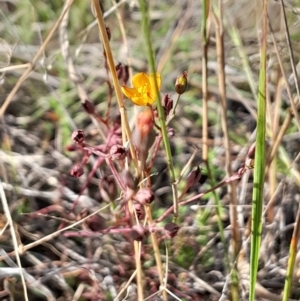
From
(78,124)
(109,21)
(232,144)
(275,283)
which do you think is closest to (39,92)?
(78,124)

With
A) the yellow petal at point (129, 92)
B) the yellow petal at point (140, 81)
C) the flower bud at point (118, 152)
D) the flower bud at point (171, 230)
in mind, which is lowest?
the flower bud at point (171, 230)

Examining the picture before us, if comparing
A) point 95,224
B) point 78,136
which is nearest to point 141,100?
point 78,136

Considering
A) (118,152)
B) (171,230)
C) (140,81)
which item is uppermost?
(140,81)

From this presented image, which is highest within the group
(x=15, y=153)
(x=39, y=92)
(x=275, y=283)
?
(x=39, y=92)

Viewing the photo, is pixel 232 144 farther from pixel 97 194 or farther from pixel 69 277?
pixel 69 277

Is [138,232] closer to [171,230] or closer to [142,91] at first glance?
[171,230]

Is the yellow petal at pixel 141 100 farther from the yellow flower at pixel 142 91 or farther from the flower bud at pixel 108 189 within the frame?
the flower bud at pixel 108 189

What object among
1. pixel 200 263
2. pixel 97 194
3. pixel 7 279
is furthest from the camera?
pixel 97 194

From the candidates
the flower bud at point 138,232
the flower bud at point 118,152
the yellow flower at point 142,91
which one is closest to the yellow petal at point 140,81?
the yellow flower at point 142,91
